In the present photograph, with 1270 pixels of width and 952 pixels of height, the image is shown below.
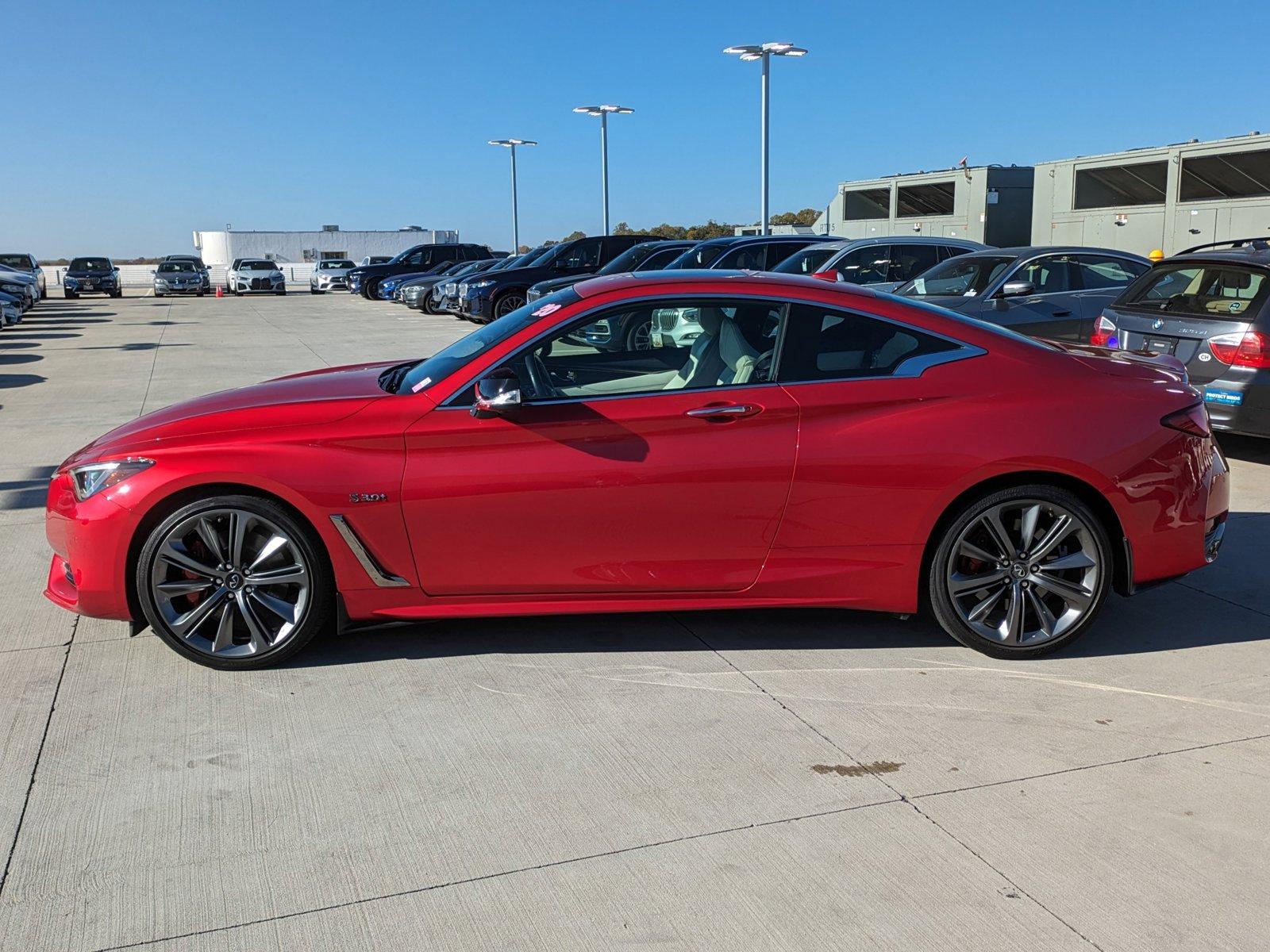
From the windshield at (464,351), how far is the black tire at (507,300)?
1773cm

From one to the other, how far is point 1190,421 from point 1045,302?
7.08 metres

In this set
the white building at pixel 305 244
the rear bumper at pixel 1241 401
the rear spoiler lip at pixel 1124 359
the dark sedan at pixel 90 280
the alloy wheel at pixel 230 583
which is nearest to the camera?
the alloy wheel at pixel 230 583

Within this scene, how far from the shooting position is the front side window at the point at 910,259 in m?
14.5

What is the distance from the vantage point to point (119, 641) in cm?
492

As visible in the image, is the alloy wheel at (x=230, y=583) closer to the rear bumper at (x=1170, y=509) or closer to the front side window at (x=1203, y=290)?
the rear bumper at (x=1170, y=509)

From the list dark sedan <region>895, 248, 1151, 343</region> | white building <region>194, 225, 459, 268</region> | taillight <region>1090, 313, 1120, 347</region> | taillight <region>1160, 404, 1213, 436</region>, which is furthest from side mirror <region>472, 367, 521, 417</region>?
white building <region>194, 225, 459, 268</region>

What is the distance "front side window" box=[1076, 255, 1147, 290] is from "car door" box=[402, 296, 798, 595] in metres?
8.31

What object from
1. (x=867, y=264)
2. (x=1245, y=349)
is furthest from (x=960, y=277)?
(x=1245, y=349)

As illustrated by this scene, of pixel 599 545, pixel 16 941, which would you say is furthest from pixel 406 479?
pixel 16 941

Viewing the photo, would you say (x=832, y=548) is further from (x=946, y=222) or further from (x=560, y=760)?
(x=946, y=222)

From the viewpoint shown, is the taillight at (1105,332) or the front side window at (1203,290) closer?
the front side window at (1203,290)

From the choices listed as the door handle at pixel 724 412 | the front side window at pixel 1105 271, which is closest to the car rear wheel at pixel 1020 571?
the door handle at pixel 724 412

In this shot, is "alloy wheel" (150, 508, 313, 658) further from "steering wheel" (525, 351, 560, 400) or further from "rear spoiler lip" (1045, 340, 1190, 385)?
"rear spoiler lip" (1045, 340, 1190, 385)

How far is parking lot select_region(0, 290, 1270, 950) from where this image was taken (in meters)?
2.94
